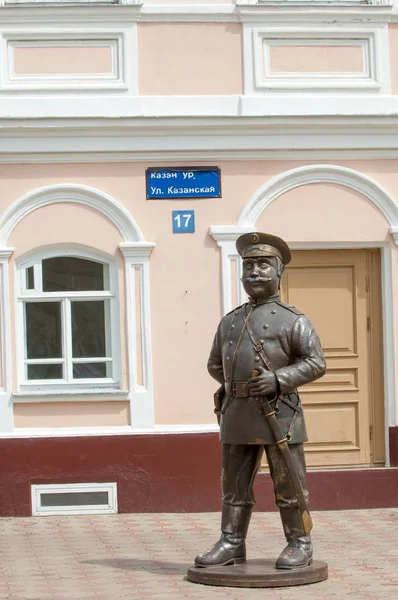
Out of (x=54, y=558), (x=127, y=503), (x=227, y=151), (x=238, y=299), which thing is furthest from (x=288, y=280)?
(x=54, y=558)

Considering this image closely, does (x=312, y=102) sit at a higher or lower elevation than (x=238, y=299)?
higher

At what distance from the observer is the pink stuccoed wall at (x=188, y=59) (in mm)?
11352

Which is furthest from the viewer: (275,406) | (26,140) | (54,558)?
(26,140)

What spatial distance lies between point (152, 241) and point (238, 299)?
2.88 feet

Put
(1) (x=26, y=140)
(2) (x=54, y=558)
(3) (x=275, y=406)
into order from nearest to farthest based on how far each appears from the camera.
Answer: (3) (x=275, y=406)
(2) (x=54, y=558)
(1) (x=26, y=140)

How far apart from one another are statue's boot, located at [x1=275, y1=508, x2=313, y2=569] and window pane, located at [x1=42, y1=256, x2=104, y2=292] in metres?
3.79

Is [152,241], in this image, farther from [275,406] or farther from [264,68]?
[275,406]

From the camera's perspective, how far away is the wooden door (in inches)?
455

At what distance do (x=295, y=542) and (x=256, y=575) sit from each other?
36cm

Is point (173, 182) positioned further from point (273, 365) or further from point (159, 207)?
point (273, 365)

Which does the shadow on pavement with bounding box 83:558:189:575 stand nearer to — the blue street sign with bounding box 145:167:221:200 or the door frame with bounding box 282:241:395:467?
the door frame with bounding box 282:241:395:467

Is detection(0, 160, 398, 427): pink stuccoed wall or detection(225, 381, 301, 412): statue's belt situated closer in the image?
detection(225, 381, 301, 412): statue's belt

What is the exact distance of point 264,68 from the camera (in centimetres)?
1142

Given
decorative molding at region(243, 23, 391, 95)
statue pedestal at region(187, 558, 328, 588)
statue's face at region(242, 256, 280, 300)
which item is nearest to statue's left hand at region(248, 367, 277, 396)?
statue's face at region(242, 256, 280, 300)
